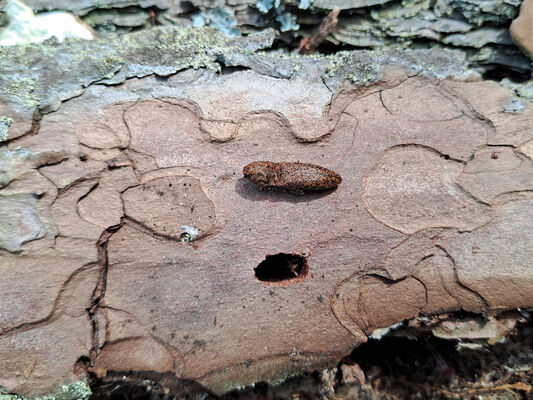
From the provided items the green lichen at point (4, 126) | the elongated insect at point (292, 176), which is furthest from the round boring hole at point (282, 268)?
the green lichen at point (4, 126)

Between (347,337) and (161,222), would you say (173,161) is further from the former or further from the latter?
(347,337)

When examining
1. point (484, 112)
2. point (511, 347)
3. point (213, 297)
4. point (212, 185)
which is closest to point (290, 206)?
point (212, 185)

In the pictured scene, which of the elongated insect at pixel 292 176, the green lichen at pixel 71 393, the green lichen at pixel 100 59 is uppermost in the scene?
the green lichen at pixel 100 59

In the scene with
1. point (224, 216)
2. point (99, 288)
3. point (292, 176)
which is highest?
point (292, 176)

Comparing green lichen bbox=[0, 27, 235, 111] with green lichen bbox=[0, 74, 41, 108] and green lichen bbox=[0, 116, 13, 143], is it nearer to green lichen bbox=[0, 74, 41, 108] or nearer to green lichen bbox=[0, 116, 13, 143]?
green lichen bbox=[0, 74, 41, 108]

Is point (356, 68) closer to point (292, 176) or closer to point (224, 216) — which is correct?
point (292, 176)

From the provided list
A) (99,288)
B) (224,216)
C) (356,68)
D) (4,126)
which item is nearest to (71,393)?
(99,288)

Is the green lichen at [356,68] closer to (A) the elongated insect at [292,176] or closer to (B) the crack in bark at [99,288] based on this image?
(A) the elongated insect at [292,176]
